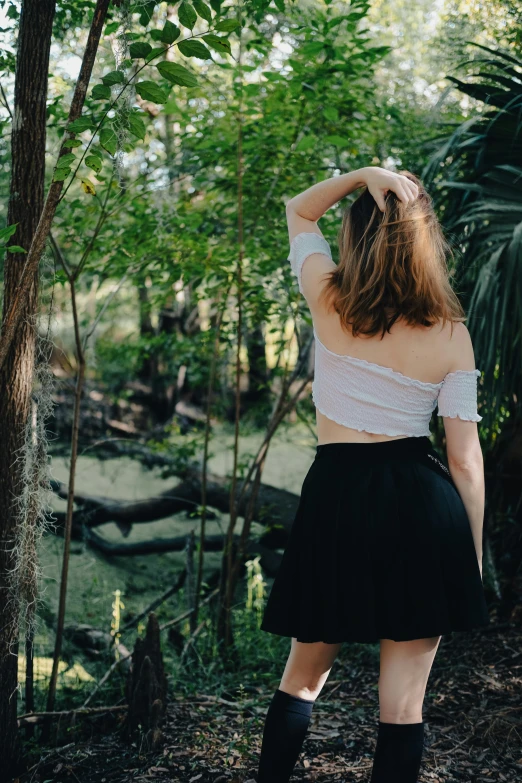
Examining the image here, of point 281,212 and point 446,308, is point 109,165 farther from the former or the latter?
point 446,308

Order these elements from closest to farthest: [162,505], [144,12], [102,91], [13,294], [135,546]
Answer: [102,91] → [144,12] → [13,294] → [162,505] → [135,546]

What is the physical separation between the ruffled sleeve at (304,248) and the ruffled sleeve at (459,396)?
0.44m

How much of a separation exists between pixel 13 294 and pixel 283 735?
1460 millimetres

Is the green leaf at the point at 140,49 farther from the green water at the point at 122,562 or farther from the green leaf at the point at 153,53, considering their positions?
the green water at the point at 122,562

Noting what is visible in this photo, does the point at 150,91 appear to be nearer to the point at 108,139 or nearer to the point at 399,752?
the point at 108,139

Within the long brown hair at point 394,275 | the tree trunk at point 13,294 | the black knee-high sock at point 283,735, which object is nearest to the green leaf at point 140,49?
the tree trunk at point 13,294

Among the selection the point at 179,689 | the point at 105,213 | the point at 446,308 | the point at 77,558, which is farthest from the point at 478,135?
the point at 77,558

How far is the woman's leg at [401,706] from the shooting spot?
1.71m

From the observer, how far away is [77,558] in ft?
17.9

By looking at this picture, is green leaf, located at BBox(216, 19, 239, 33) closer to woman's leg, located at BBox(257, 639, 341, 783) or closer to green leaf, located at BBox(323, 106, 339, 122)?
green leaf, located at BBox(323, 106, 339, 122)

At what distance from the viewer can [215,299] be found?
151 inches

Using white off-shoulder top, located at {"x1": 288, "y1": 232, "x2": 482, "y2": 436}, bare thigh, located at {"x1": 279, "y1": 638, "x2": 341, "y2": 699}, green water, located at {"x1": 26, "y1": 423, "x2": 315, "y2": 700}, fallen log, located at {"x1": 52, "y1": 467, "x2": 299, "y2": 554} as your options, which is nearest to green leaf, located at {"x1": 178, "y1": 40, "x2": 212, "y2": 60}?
white off-shoulder top, located at {"x1": 288, "y1": 232, "x2": 482, "y2": 436}

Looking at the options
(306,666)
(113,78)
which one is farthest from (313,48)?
(306,666)

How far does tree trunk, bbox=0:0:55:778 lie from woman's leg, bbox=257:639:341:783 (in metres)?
1.01
